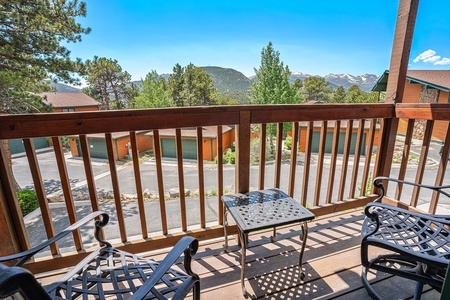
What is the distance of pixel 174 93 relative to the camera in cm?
2178

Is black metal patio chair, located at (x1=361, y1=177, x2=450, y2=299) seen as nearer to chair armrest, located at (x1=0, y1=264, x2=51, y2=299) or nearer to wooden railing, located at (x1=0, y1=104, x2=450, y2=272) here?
wooden railing, located at (x1=0, y1=104, x2=450, y2=272)

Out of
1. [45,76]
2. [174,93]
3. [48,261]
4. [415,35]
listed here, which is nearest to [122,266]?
[48,261]

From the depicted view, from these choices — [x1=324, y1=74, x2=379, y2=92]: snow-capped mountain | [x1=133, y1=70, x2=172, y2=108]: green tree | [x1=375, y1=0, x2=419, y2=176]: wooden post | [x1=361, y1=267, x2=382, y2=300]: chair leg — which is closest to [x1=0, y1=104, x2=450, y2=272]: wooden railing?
[x1=375, y1=0, x2=419, y2=176]: wooden post

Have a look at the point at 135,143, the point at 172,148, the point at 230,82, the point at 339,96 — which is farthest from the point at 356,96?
the point at 135,143

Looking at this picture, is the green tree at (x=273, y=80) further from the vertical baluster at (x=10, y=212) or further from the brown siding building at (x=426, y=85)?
the vertical baluster at (x=10, y=212)

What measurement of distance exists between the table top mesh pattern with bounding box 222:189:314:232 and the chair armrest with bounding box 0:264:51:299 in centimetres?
89

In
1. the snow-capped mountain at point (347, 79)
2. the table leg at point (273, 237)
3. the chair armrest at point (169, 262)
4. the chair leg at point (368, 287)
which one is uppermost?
the snow-capped mountain at point (347, 79)

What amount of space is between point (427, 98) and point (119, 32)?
82.3ft

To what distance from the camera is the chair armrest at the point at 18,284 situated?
422 mm

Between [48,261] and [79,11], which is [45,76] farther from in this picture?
[48,261]

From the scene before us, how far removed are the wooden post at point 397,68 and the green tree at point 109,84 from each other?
2443cm

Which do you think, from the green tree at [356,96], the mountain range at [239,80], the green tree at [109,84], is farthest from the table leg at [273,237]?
the mountain range at [239,80]

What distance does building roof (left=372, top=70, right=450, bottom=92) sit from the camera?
1059cm

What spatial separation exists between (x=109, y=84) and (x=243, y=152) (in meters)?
25.8
